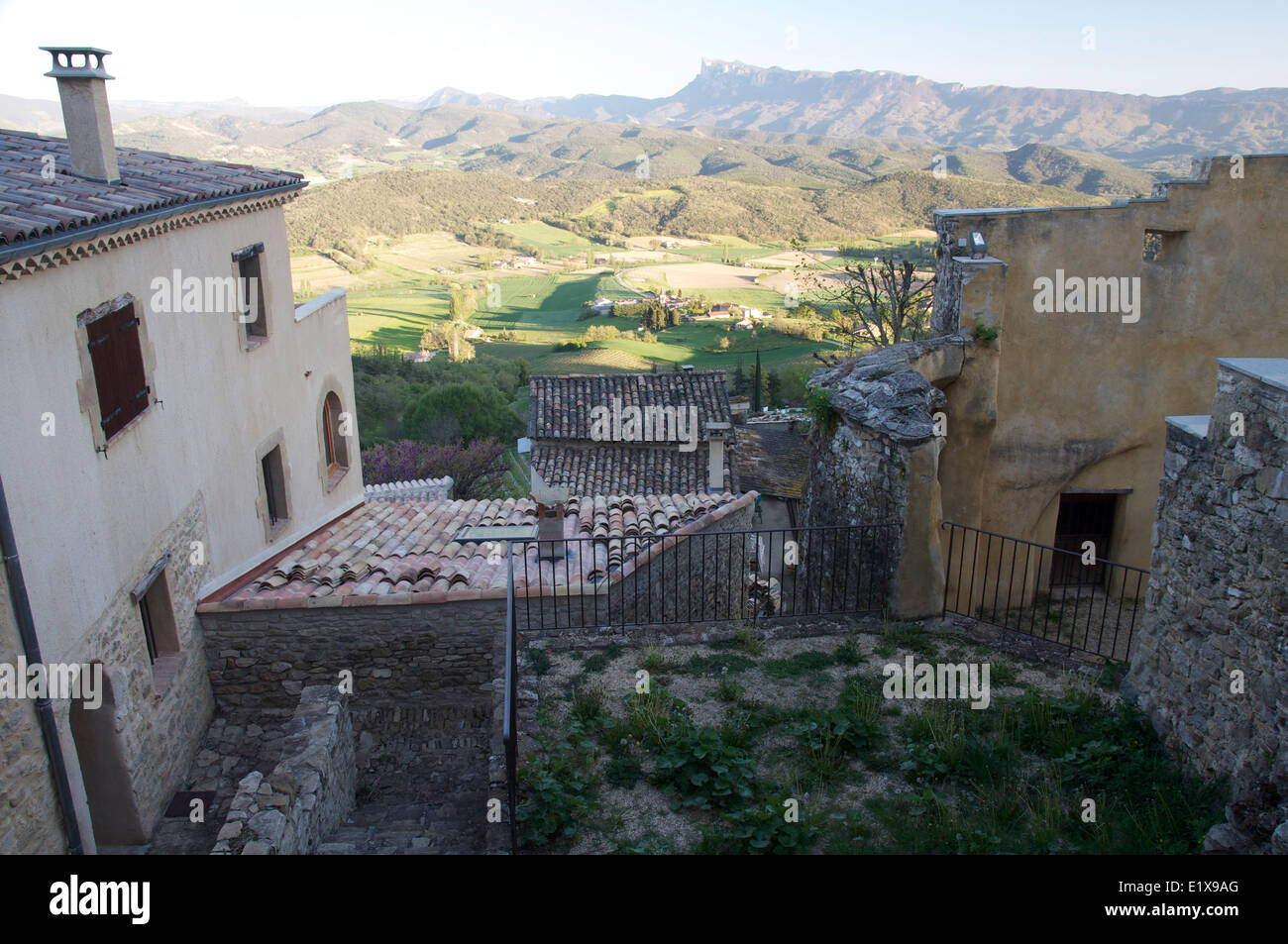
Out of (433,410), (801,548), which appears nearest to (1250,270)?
(801,548)

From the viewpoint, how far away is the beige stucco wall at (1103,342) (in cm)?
1152

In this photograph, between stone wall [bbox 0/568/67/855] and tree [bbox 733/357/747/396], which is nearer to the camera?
stone wall [bbox 0/568/67/855]

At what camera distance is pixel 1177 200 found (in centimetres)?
1161

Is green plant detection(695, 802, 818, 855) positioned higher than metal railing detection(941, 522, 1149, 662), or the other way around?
green plant detection(695, 802, 818, 855)

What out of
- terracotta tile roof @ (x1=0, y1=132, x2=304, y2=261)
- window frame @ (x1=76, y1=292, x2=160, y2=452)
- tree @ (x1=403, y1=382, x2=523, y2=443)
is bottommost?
tree @ (x1=403, y1=382, x2=523, y2=443)

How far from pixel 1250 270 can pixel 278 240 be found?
12.9m

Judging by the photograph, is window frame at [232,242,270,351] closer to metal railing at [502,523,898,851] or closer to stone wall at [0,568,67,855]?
metal railing at [502,523,898,851]

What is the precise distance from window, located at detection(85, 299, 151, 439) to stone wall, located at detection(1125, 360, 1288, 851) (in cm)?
841

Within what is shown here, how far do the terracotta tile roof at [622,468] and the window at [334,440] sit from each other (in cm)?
782

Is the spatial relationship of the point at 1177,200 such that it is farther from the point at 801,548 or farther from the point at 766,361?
the point at 766,361

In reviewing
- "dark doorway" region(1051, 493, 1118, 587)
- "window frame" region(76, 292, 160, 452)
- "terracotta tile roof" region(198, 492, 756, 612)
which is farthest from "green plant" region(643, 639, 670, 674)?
"dark doorway" region(1051, 493, 1118, 587)

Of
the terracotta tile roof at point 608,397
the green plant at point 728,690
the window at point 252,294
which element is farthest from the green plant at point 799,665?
the terracotta tile roof at point 608,397

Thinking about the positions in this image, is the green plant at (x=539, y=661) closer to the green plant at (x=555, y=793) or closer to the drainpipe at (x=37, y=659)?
the green plant at (x=555, y=793)

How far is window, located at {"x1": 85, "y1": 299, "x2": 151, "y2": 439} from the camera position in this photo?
719cm
